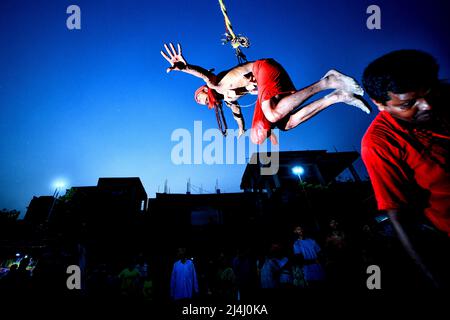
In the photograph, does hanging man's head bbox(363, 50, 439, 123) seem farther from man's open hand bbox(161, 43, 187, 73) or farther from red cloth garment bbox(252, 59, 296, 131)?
man's open hand bbox(161, 43, 187, 73)

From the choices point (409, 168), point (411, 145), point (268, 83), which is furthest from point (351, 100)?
point (268, 83)

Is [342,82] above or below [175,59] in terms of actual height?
below

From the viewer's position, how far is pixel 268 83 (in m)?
2.66

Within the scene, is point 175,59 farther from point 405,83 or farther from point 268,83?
point 405,83

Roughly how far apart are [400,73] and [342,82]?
1.57 ft

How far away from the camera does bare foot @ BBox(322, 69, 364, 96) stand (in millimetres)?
1994

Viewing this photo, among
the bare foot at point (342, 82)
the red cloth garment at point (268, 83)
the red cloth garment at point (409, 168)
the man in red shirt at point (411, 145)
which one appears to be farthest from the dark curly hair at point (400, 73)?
the red cloth garment at point (268, 83)

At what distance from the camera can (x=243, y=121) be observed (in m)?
4.34

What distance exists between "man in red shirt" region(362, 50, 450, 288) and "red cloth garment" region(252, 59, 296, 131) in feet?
3.28

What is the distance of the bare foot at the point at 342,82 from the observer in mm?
1994

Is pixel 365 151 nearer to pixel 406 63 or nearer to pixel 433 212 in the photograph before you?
pixel 433 212

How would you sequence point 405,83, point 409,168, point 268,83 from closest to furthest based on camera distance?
point 405,83
point 409,168
point 268,83

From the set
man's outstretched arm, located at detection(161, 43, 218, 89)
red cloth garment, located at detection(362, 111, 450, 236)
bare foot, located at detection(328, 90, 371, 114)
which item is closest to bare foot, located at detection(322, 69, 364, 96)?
bare foot, located at detection(328, 90, 371, 114)
